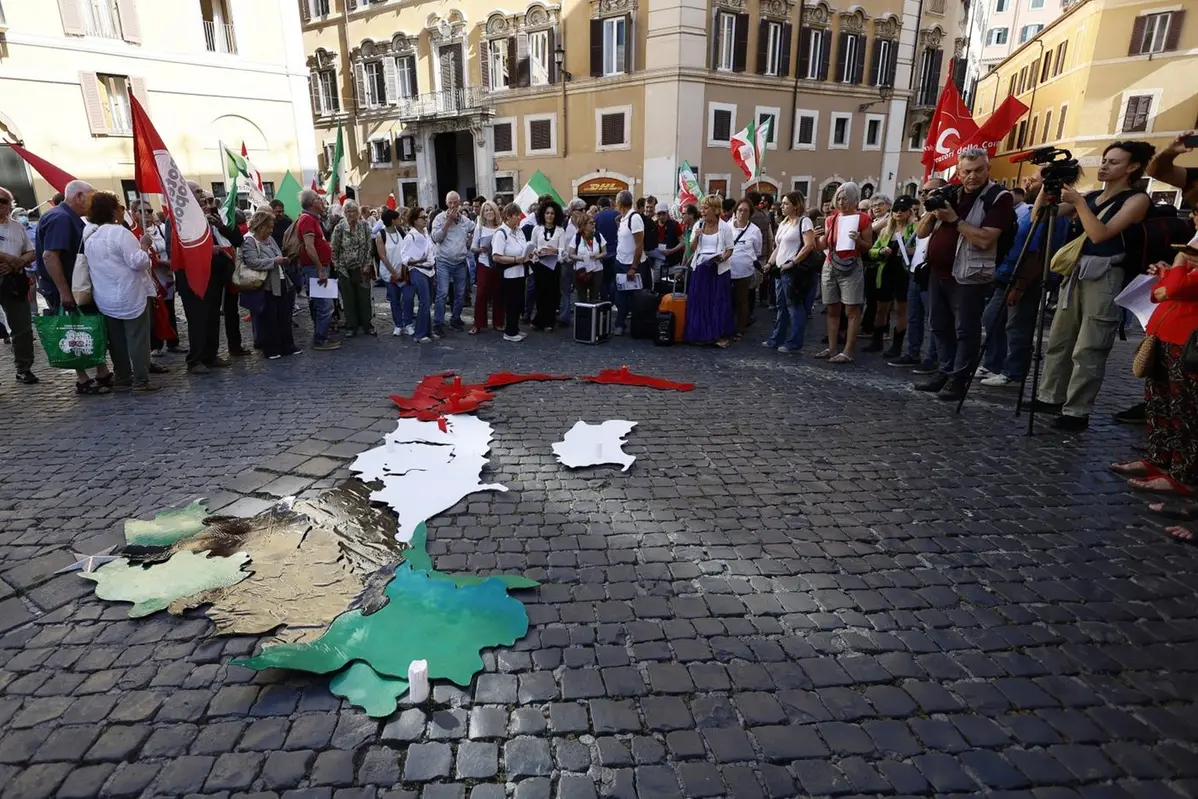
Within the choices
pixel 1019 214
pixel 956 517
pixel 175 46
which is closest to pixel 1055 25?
pixel 1019 214

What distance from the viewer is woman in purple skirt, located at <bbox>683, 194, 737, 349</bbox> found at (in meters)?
8.51

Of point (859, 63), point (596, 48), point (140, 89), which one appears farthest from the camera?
point (859, 63)

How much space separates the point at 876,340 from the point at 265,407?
694 centimetres

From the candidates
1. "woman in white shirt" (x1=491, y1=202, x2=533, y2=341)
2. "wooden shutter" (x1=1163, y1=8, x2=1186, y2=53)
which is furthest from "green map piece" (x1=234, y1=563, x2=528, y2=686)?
"wooden shutter" (x1=1163, y1=8, x2=1186, y2=53)

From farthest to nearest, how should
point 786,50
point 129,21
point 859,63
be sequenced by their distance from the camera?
point 859,63, point 786,50, point 129,21

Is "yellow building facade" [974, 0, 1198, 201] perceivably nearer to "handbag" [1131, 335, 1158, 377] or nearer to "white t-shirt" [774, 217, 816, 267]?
"white t-shirt" [774, 217, 816, 267]

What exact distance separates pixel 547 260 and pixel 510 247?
561 mm

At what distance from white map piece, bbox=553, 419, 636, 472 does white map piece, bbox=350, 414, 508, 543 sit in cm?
59

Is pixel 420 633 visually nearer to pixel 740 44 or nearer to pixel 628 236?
pixel 628 236

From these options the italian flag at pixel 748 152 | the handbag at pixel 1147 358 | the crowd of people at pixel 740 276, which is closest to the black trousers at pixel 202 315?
the crowd of people at pixel 740 276

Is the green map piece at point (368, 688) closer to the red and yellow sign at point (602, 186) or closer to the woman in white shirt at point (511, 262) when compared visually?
the woman in white shirt at point (511, 262)

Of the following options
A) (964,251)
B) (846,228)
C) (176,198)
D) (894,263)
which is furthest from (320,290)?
(964,251)

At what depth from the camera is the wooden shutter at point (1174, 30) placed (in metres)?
27.1

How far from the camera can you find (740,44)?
25719mm
